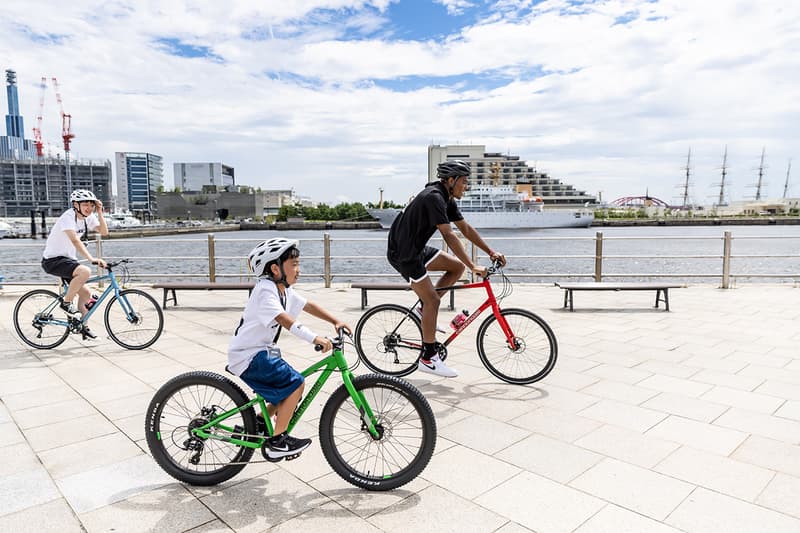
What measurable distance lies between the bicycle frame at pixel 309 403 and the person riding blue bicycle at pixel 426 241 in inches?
72.0

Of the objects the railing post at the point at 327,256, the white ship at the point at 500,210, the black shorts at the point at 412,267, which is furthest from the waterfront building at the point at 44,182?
the black shorts at the point at 412,267

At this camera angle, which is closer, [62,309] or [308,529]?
[308,529]

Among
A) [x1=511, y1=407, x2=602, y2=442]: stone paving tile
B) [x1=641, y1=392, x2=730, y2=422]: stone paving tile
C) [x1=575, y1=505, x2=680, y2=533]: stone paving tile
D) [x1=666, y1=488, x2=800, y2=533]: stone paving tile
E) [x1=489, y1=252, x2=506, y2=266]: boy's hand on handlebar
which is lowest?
[x1=511, y1=407, x2=602, y2=442]: stone paving tile

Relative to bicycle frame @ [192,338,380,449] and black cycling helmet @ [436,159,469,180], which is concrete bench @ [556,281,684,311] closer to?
black cycling helmet @ [436,159,469,180]

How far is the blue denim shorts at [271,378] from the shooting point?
2.96 m

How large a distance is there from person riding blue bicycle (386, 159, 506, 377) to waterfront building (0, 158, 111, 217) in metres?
162

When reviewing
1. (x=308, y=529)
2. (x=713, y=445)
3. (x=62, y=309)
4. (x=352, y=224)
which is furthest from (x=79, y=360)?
(x=352, y=224)

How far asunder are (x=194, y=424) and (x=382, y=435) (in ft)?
3.39

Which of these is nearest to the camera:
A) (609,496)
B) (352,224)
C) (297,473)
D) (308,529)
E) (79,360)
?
(308,529)

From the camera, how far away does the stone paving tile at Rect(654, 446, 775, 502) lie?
308 cm

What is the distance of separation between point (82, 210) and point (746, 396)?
6.81 metres

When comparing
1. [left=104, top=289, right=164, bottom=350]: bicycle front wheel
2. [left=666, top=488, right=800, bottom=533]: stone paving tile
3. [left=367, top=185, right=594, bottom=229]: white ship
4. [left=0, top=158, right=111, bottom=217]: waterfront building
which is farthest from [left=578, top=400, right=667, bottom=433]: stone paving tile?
[left=0, top=158, right=111, bottom=217]: waterfront building

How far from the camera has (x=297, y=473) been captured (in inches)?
130

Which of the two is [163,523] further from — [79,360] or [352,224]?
[352,224]
